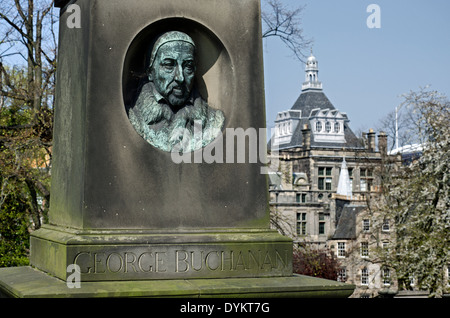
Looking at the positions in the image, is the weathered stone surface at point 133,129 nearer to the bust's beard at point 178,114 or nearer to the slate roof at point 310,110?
the bust's beard at point 178,114

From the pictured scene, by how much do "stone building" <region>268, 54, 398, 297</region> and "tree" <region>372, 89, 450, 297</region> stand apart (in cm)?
3196

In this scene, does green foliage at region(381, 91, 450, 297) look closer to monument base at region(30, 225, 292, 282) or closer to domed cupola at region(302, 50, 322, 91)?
monument base at region(30, 225, 292, 282)

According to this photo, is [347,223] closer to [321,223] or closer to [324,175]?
[321,223]

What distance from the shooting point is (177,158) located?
6422mm

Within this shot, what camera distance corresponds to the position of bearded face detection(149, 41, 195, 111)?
6469 mm

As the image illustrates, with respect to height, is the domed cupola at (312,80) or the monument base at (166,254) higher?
the domed cupola at (312,80)

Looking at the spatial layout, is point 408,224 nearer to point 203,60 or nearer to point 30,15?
point 30,15

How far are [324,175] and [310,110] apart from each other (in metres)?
13.9

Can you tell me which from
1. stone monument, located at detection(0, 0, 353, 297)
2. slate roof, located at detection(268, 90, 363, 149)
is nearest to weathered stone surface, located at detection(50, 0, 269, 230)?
stone monument, located at detection(0, 0, 353, 297)

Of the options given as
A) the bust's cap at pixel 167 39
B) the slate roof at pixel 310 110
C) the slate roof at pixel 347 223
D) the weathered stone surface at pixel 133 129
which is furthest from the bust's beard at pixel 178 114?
the slate roof at pixel 310 110

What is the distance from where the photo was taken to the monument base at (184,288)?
569 cm

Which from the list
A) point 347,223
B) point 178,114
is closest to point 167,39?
point 178,114
